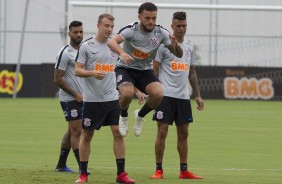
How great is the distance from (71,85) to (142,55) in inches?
77.2

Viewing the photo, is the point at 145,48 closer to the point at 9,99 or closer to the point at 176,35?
the point at 176,35

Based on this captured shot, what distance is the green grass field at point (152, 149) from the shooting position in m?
15.4

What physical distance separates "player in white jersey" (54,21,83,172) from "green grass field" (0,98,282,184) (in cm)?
70

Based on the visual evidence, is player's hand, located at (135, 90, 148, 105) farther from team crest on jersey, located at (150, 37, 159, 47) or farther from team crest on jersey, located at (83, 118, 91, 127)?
team crest on jersey, located at (83, 118, 91, 127)

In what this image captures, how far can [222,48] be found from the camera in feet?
152

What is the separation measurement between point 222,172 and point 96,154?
4.07 m

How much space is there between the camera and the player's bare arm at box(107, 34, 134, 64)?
13328mm

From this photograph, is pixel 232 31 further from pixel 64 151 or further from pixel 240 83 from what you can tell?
pixel 64 151

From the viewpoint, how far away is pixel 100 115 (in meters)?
14.2

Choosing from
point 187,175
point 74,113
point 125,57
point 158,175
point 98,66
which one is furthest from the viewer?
point 74,113

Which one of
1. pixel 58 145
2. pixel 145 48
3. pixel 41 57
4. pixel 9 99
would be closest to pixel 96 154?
pixel 58 145

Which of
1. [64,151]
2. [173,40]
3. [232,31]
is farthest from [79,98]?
[232,31]

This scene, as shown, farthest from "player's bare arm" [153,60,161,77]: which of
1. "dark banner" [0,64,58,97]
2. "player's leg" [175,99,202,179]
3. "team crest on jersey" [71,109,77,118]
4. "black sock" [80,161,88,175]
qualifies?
"dark banner" [0,64,58,97]

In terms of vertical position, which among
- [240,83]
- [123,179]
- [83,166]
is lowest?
[123,179]
